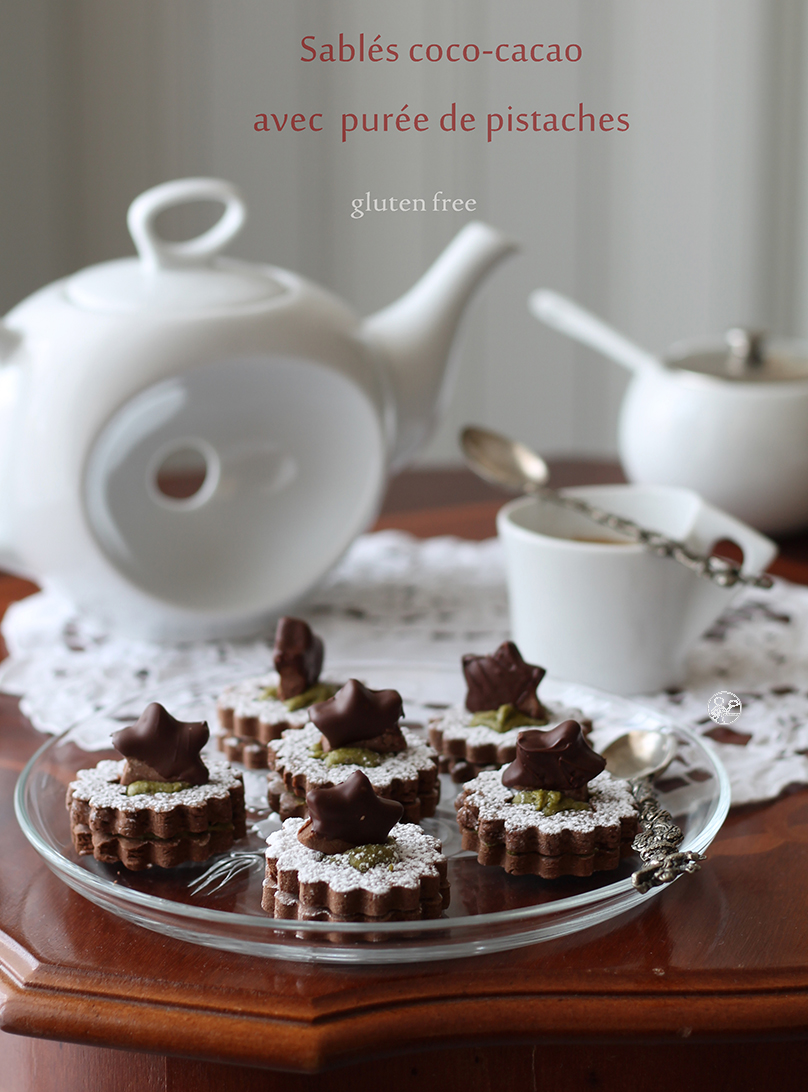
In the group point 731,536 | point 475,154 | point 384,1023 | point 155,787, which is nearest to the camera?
point 384,1023

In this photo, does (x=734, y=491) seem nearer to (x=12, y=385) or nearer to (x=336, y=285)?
(x=12, y=385)

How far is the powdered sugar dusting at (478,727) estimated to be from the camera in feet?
2.07

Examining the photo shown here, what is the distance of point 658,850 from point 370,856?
13 cm

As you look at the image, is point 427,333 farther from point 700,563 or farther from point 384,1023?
point 384,1023

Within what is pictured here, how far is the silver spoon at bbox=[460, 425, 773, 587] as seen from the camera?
2.51 feet

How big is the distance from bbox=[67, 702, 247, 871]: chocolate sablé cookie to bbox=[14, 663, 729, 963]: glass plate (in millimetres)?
12


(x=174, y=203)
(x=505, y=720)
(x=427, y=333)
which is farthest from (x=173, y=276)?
(x=505, y=720)

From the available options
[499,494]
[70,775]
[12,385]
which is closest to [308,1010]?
[70,775]

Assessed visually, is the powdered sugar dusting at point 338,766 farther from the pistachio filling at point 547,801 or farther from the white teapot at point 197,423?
the white teapot at point 197,423

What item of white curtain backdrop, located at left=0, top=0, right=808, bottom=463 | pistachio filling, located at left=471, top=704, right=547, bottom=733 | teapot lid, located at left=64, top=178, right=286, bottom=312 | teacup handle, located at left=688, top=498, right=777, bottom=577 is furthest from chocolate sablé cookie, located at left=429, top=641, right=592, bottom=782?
white curtain backdrop, located at left=0, top=0, right=808, bottom=463
